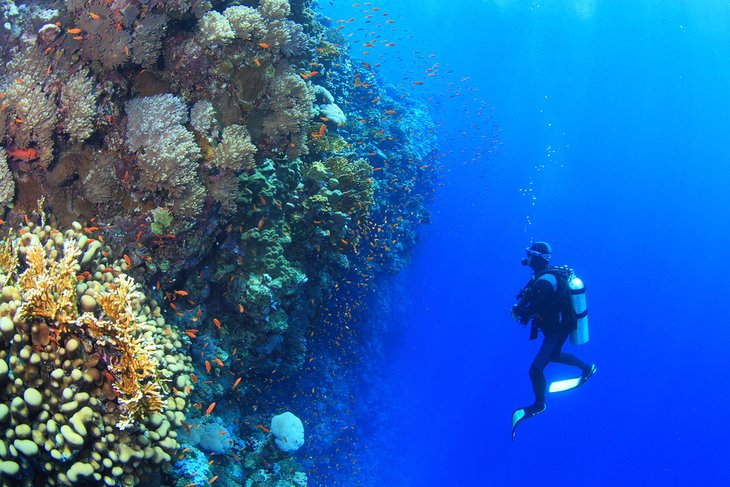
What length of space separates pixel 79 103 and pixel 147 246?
1.73 m

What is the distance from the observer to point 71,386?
2.57m

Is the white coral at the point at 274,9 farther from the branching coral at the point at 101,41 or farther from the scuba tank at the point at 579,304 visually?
the scuba tank at the point at 579,304

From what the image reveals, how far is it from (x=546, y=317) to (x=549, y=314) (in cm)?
10

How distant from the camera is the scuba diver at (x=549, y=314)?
8375 mm

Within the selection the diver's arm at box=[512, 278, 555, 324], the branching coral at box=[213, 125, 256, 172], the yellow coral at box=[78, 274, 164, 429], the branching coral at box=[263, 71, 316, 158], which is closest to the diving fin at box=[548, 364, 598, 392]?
the diver's arm at box=[512, 278, 555, 324]

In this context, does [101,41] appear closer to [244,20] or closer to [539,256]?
[244,20]

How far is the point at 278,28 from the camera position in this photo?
17.5 ft

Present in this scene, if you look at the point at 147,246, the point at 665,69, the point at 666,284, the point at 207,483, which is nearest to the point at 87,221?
the point at 147,246

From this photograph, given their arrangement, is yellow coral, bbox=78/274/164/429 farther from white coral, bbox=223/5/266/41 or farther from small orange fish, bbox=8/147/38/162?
white coral, bbox=223/5/266/41

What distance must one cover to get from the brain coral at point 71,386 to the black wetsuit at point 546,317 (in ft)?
23.8

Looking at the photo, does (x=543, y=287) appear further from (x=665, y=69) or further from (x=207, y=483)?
(x=665, y=69)

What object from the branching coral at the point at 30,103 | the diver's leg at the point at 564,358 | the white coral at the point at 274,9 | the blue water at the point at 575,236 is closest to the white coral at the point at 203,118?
the branching coral at the point at 30,103

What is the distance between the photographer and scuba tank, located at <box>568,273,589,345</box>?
8594 mm

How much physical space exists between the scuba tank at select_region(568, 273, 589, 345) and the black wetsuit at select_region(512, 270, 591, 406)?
0.12m
